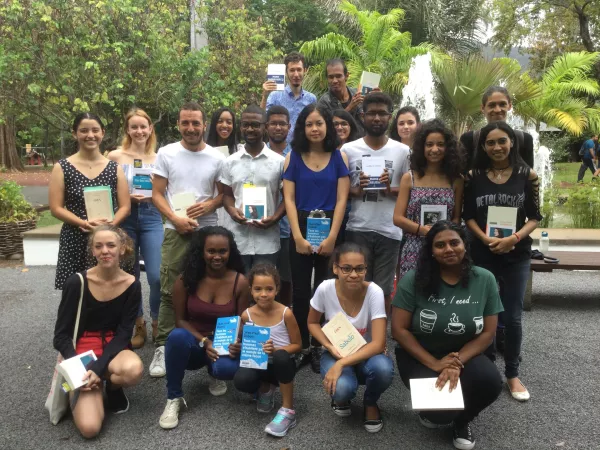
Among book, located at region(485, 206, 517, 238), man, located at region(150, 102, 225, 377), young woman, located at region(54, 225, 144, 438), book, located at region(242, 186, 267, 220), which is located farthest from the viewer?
man, located at region(150, 102, 225, 377)

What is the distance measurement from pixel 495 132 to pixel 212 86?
27.0 feet

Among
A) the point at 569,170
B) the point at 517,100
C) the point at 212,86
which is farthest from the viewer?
the point at 569,170

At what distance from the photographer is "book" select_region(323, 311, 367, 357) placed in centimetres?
338

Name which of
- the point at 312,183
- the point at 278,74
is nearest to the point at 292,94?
the point at 278,74

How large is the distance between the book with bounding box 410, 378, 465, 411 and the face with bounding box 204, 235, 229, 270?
1572mm

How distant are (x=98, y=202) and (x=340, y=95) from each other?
2676 mm

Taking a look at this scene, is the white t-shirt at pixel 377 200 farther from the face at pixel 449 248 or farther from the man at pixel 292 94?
the man at pixel 292 94

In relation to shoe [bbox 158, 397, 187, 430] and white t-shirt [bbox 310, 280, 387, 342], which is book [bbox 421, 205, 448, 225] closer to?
white t-shirt [bbox 310, 280, 387, 342]

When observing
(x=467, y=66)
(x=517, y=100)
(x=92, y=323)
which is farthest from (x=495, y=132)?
(x=517, y=100)

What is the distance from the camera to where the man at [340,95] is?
17.2 ft

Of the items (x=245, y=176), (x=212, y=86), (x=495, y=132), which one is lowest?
(x=245, y=176)

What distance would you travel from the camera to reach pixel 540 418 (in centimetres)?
347

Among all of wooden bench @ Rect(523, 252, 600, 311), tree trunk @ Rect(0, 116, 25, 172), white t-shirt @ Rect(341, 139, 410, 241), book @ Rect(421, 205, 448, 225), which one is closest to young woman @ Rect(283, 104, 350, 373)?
white t-shirt @ Rect(341, 139, 410, 241)

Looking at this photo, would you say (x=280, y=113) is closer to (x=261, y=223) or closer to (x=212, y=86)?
(x=261, y=223)
